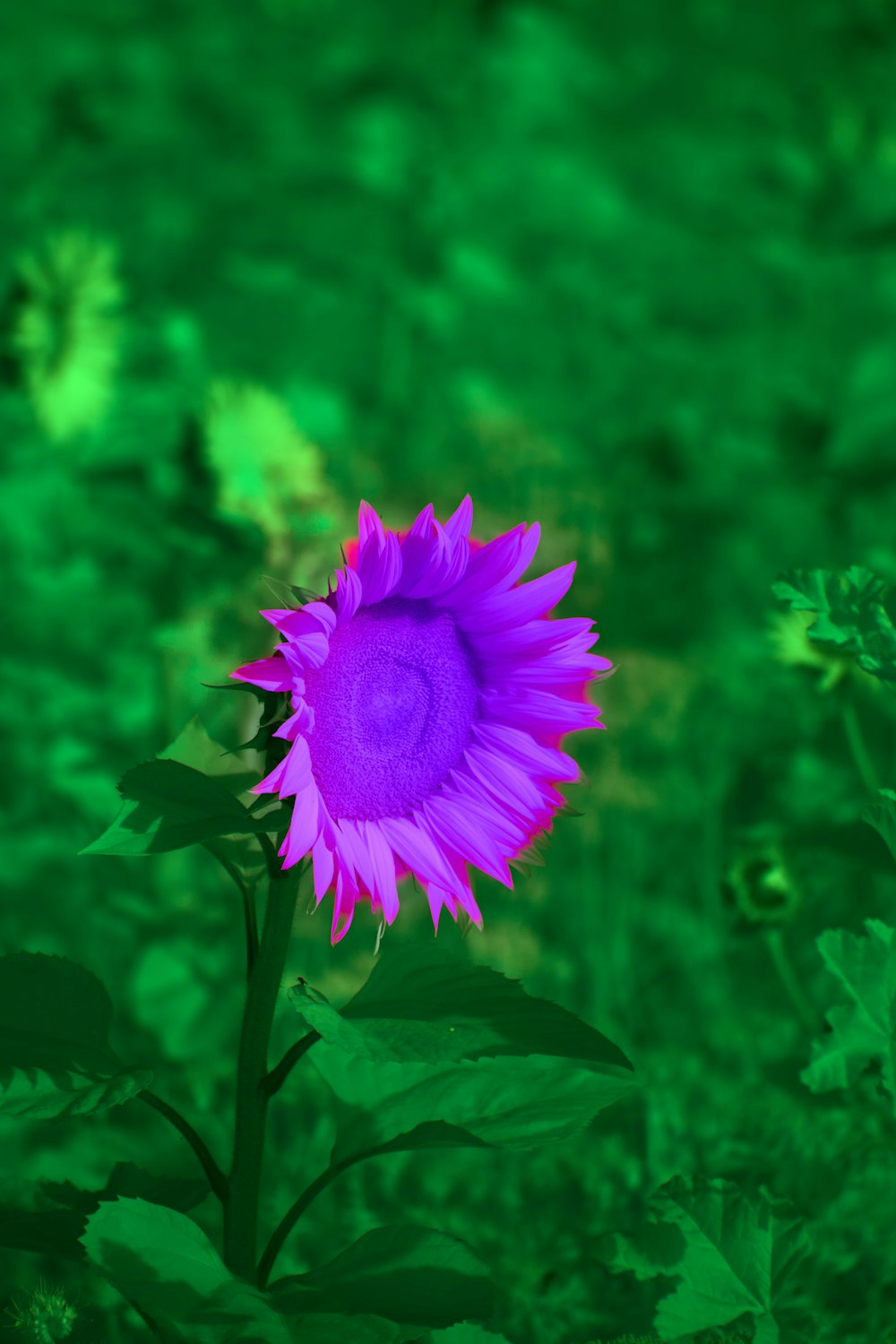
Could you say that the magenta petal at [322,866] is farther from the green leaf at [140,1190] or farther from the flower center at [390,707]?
the green leaf at [140,1190]

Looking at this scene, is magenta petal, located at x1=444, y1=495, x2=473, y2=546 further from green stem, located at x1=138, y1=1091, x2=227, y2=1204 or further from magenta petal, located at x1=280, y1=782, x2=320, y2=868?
green stem, located at x1=138, y1=1091, x2=227, y2=1204

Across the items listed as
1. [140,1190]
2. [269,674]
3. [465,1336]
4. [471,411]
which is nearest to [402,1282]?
[465,1336]

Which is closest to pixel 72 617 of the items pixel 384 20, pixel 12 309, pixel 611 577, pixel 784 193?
pixel 12 309

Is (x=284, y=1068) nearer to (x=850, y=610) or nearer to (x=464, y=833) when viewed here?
(x=464, y=833)

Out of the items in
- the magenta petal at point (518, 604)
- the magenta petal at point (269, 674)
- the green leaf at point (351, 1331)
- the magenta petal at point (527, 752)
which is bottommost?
the green leaf at point (351, 1331)

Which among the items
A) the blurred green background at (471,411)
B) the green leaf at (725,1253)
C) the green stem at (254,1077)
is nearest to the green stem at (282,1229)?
the green stem at (254,1077)

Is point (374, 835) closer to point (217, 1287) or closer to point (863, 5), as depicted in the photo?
point (217, 1287)
